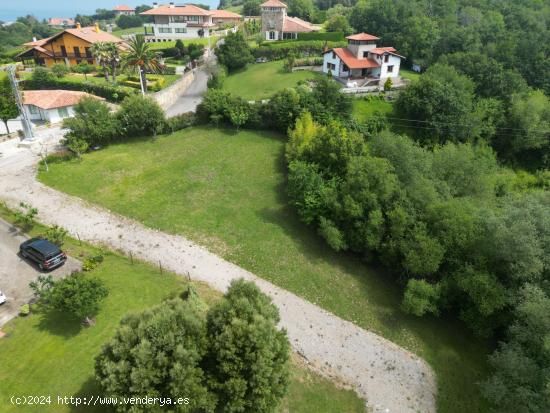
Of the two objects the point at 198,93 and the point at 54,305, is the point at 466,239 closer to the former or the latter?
the point at 54,305

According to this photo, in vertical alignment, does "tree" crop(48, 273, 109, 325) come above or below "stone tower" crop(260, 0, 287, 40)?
below

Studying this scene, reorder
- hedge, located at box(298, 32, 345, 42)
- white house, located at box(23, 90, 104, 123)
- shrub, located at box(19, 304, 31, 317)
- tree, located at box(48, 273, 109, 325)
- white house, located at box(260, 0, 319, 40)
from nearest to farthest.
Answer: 1. tree, located at box(48, 273, 109, 325)
2. shrub, located at box(19, 304, 31, 317)
3. white house, located at box(23, 90, 104, 123)
4. hedge, located at box(298, 32, 345, 42)
5. white house, located at box(260, 0, 319, 40)

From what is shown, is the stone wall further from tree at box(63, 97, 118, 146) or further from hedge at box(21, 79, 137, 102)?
tree at box(63, 97, 118, 146)

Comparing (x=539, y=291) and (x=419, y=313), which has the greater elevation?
(x=539, y=291)

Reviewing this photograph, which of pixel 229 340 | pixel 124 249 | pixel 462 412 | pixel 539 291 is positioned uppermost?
pixel 229 340

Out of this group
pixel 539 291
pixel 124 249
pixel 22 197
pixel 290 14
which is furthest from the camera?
pixel 290 14

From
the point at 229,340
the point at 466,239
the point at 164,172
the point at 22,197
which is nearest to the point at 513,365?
the point at 466,239

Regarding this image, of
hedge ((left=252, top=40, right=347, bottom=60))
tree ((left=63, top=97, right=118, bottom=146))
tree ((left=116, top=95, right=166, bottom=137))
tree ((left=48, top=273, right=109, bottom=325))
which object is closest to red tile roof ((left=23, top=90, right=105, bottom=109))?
tree ((left=63, top=97, right=118, bottom=146))
